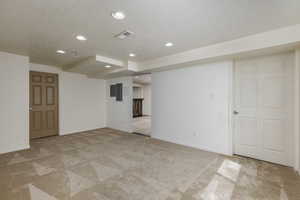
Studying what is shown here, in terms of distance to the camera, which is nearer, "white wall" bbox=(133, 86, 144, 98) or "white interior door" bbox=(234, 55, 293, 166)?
"white interior door" bbox=(234, 55, 293, 166)

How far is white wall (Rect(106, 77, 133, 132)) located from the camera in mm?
5344

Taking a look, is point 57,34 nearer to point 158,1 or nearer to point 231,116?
point 158,1

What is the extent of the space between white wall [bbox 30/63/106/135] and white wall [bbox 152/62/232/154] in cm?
277

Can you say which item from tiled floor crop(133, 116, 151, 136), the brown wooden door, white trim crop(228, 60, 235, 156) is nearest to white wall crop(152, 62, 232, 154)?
white trim crop(228, 60, 235, 156)

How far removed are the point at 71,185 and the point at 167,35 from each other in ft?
9.43

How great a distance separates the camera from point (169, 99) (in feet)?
14.0

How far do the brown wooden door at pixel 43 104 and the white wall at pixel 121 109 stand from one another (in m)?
1.99

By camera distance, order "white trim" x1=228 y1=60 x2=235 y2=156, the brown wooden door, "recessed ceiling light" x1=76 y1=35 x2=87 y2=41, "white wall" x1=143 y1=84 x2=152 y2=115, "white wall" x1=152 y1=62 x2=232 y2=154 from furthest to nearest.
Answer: "white wall" x1=143 y1=84 x2=152 y2=115 → the brown wooden door → "white wall" x1=152 y1=62 x2=232 y2=154 → "white trim" x1=228 y1=60 x2=235 y2=156 → "recessed ceiling light" x1=76 y1=35 x2=87 y2=41

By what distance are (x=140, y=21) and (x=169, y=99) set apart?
2.63 meters

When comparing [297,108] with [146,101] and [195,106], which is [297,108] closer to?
[195,106]

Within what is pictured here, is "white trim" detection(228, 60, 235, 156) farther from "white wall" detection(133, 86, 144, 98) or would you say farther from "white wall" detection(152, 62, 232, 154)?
"white wall" detection(133, 86, 144, 98)

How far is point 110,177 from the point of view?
227 cm

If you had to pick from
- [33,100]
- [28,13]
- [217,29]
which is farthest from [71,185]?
[33,100]

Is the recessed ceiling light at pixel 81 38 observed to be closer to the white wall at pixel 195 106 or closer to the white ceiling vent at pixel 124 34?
the white ceiling vent at pixel 124 34
